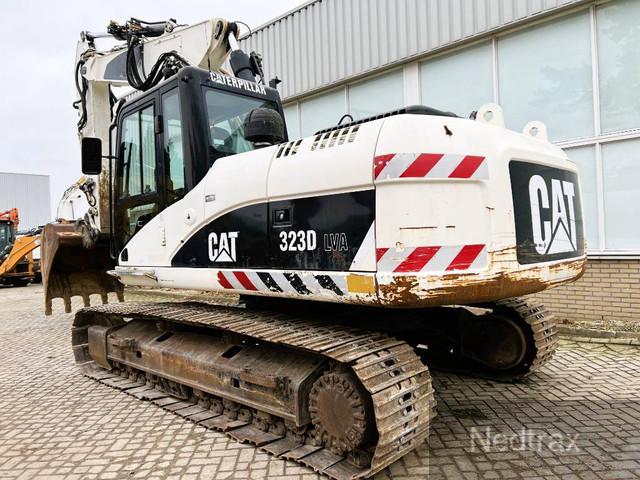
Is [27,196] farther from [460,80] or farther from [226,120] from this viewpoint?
[226,120]

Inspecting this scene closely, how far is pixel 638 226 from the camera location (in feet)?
21.0

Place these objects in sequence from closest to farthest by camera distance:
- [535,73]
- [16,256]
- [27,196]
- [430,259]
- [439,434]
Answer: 1. [430,259]
2. [439,434]
3. [535,73]
4. [16,256]
5. [27,196]

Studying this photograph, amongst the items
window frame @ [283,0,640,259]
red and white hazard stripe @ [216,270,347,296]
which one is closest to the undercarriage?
red and white hazard stripe @ [216,270,347,296]

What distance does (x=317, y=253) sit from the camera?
9.95 feet

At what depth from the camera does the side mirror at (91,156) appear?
15.1 feet

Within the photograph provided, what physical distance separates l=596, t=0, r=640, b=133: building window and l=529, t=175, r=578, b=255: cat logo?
3.95 m

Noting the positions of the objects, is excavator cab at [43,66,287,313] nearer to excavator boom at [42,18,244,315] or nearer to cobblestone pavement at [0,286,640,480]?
excavator boom at [42,18,244,315]

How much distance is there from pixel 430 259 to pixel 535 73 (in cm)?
582

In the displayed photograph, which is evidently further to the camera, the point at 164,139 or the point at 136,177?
the point at 136,177

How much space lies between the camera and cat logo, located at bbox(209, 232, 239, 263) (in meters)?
3.55

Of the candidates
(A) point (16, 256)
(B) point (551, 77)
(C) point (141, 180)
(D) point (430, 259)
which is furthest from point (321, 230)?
(A) point (16, 256)

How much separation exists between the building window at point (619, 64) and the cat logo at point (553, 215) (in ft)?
13.0

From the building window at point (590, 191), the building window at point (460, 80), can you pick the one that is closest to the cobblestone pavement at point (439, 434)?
the building window at point (590, 191)

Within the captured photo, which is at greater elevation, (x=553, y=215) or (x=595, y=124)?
(x=595, y=124)
